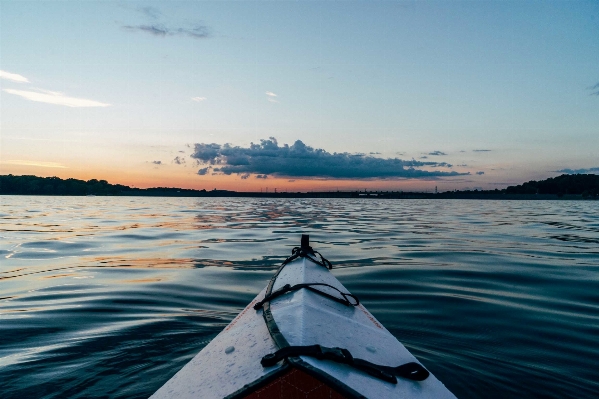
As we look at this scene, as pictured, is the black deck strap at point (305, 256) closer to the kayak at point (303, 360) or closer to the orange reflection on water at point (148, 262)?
the kayak at point (303, 360)

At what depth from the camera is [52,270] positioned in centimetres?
967

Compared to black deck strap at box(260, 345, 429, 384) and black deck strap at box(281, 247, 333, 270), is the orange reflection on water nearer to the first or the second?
black deck strap at box(281, 247, 333, 270)

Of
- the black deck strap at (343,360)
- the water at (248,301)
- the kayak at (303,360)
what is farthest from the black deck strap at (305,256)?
the black deck strap at (343,360)

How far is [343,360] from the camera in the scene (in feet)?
6.73

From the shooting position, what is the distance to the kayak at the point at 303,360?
70.7 inches

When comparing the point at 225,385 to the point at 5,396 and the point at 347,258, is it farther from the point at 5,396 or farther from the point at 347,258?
the point at 347,258

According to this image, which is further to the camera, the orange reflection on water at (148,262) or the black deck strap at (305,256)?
the orange reflection on water at (148,262)

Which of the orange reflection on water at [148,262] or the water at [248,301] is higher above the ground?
the water at [248,301]

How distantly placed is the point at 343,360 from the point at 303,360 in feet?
0.97

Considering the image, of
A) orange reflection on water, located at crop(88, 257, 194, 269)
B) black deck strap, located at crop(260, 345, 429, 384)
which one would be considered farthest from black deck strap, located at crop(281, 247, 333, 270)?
orange reflection on water, located at crop(88, 257, 194, 269)

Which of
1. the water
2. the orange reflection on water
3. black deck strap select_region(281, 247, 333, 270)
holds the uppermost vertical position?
black deck strap select_region(281, 247, 333, 270)

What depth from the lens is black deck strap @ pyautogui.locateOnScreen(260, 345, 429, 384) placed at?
1.95 metres

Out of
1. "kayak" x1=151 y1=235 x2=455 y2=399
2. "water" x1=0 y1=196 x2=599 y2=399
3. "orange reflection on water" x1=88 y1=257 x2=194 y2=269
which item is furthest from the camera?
"orange reflection on water" x1=88 y1=257 x2=194 y2=269

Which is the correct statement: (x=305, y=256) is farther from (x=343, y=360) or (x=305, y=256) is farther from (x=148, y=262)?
(x=148, y=262)
